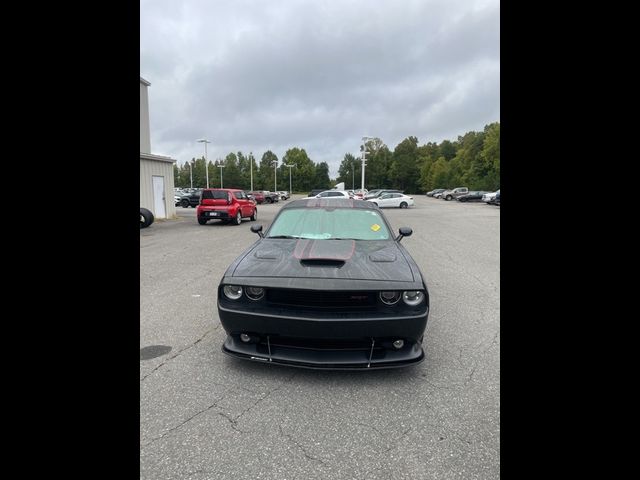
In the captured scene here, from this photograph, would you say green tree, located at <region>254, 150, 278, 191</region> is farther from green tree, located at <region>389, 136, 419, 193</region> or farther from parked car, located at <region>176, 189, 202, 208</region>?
parked car, located at <region>176, 189, 202, 208</region>

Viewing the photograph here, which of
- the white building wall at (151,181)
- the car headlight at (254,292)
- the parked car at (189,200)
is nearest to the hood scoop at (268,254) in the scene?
the car headlight at (254,292)

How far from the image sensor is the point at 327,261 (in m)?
3.06

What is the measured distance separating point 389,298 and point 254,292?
3.68 ft

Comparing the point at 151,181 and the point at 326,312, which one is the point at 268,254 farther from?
the point at 151,181

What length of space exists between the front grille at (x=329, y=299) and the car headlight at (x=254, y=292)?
19 centimetres

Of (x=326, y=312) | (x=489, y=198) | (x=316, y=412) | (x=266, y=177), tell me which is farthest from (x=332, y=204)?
(x=266, y=177)

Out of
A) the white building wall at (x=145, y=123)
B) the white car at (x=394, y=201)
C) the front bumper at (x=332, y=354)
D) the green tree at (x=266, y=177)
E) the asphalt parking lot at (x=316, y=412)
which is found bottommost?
the asphalt parking lot at (x=316, y=412)

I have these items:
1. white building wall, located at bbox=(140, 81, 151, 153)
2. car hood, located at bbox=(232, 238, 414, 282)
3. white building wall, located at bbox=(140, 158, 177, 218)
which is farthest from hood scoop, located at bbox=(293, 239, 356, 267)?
white building wall, located at bbox=(140, 81, 151, 153)

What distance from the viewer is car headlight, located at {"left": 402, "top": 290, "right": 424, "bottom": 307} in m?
2.72

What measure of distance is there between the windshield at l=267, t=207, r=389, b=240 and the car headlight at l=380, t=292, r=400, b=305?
1.24m

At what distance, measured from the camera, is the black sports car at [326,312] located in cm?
258

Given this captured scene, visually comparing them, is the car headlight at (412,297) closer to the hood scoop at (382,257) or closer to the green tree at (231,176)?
the hood scoop at (382,257)
